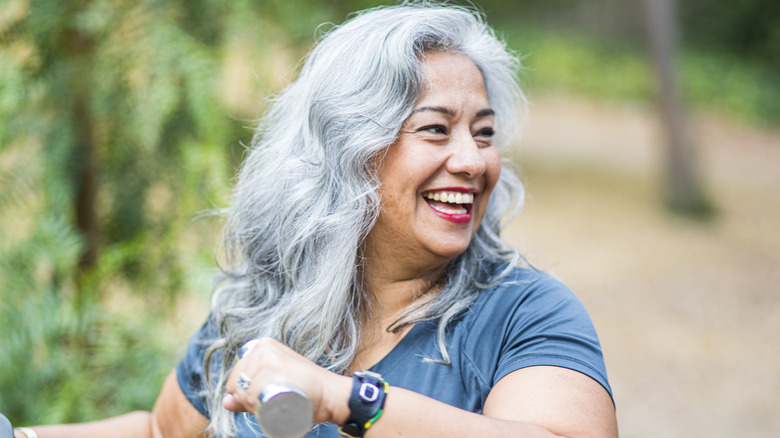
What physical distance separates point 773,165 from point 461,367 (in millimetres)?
9722

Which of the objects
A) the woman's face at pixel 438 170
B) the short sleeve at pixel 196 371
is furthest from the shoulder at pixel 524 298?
the short sleeve at pixel 196 371

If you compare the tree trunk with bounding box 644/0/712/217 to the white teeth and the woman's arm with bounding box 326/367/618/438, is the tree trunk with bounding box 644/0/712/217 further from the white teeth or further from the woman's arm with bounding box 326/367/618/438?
the woman's arm with bounding box 326/367/618/438

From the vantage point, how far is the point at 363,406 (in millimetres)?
983

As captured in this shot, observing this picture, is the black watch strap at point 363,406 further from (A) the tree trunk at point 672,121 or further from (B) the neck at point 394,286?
(A) the tree trunk at point 672,121

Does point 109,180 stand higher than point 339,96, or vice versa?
point 339,96

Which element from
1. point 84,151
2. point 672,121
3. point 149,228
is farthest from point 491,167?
point 672,121

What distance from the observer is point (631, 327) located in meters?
5.62

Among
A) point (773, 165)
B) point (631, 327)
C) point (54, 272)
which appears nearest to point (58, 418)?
point (54, 272)

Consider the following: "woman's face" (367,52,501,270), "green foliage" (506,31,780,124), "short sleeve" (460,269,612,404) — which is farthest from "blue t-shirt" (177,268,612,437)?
"green foliage" (506,31,780,124)

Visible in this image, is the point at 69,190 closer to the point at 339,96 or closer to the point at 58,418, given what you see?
the point at 58,418

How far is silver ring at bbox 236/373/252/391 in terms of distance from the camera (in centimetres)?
99

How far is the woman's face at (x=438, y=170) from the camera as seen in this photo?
1.34 metres

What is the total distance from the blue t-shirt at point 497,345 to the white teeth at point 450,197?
0.57 ft

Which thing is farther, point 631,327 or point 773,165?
point 773,165
